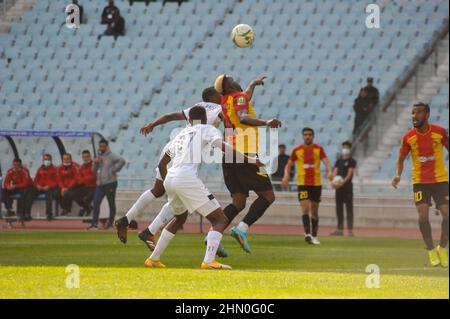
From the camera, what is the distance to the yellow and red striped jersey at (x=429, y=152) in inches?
541

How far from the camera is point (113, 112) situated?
29359 mm

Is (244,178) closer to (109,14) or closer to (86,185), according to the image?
(86,185)

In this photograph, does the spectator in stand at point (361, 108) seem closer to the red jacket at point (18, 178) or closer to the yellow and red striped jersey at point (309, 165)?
the yellow and red striped jersey at point (309, 165)

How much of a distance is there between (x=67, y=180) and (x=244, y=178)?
9.41 metres

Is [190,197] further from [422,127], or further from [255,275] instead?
[422,127]

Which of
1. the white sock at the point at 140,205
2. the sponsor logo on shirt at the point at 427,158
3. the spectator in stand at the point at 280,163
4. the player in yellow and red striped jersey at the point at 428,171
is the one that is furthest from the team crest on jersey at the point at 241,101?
the spectator in stand at the point at 280,163

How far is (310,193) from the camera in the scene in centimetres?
1931

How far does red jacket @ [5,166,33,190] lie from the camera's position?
22.9 meters

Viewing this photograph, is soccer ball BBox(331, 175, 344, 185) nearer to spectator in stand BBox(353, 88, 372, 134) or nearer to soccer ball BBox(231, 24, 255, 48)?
spectator in stand BBox(353, 88, 372, 134)

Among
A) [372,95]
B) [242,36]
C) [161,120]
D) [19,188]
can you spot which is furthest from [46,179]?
[161,120]

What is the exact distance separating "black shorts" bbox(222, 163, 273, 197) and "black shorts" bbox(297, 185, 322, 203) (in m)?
4.34

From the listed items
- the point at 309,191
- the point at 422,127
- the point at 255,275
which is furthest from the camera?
the point at 309,191
